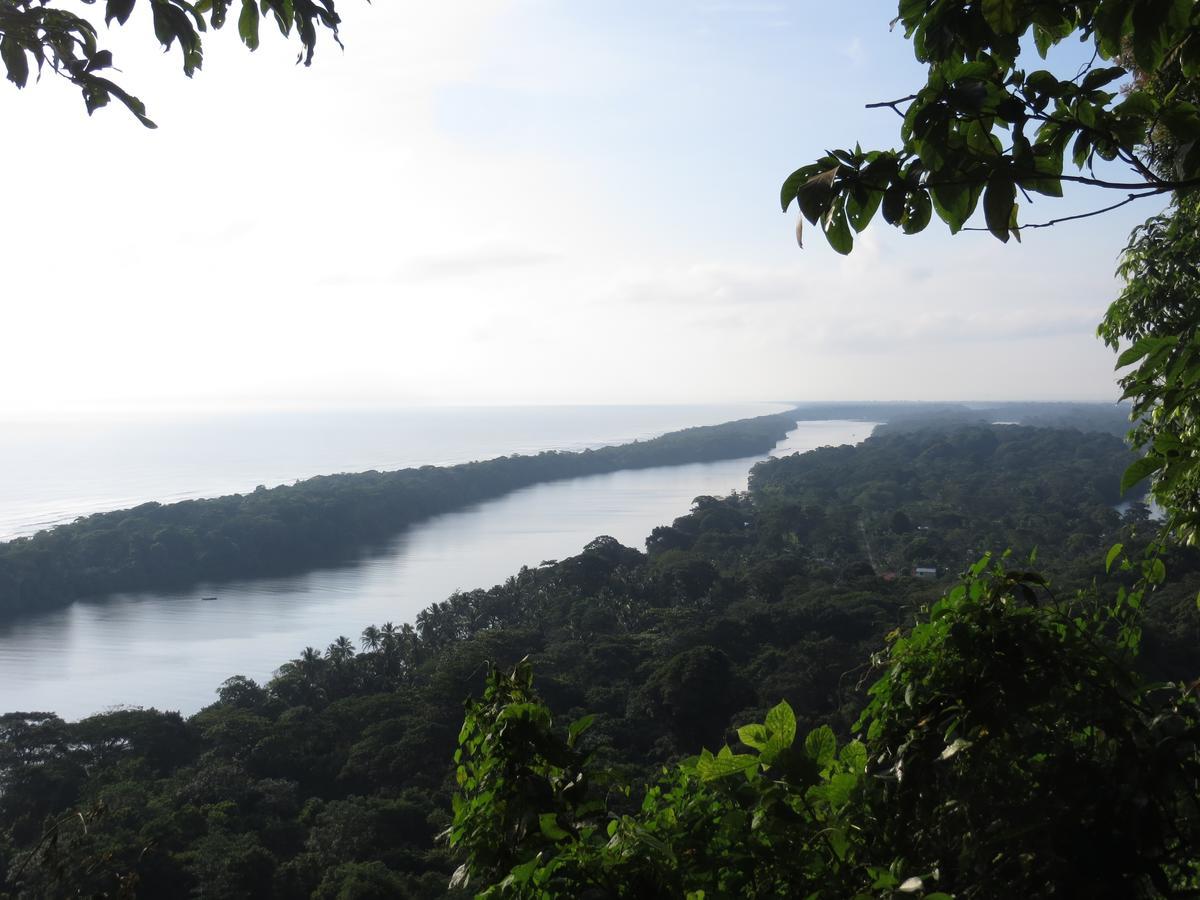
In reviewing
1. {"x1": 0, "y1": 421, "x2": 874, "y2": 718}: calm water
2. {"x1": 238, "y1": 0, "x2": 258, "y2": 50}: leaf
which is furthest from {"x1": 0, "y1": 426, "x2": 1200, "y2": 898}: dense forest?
{"x1": 0, "y1": 421, "x2": 874, "y2": 718}: calm water

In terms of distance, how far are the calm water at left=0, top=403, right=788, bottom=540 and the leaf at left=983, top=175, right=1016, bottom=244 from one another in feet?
127

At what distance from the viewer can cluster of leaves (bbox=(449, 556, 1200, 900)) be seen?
0.81 m

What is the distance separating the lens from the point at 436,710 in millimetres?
12797

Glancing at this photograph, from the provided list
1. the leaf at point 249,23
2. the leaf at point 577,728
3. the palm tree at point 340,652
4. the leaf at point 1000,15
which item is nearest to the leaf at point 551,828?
the leaf at point 577,728

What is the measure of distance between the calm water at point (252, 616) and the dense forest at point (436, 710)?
2744 millimetres

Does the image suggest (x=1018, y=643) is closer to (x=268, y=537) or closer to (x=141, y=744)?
(x=141, y=744)

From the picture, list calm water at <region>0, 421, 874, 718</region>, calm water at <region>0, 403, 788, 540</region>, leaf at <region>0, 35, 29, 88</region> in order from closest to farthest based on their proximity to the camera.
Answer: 1. leaf at <region>0, 35, 29, 88</region>
2. calm water at <region>0, 421, 874, 718</region>
3. calm water at <region>0, 403, 788, 540</region>

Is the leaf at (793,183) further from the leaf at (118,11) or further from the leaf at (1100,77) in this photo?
the leaf at (118,11)

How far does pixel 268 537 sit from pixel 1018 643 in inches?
1275

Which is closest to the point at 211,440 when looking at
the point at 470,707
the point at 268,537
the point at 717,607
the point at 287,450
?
the point at 287,450

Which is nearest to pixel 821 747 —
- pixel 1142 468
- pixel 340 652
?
pixel 1142 468

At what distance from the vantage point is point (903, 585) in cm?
1916

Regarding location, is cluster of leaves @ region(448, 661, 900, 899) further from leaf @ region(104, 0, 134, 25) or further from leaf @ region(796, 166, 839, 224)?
leaf @ region(104, 0, 134, 25)

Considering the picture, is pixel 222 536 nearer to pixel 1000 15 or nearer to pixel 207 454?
pixel 1000 15
